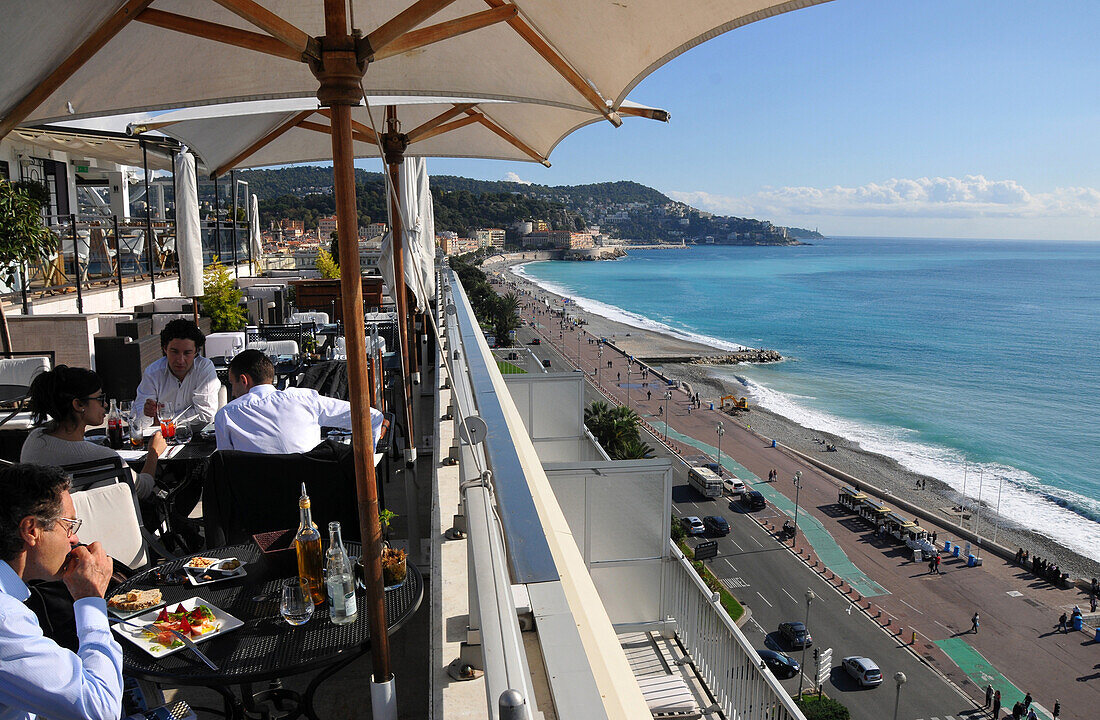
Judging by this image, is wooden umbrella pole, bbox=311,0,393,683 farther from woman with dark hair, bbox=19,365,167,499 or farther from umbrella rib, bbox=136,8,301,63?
woman with dark hair, bbox=19,365,167,499

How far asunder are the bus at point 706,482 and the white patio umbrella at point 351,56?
98.0 ft

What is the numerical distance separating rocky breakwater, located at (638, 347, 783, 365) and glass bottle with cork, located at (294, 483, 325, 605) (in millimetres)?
54506

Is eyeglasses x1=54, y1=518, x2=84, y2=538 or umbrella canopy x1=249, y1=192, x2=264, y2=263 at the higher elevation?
umbrella canopy x1=249, y1=192, x2=264, y2=263

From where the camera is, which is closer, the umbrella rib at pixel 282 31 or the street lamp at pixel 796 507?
the umbrella rib at pixel 282 31

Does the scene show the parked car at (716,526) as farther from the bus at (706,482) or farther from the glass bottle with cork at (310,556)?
the glass bottle with cork at (310,556)

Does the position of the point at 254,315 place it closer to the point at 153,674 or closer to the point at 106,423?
the point at 106,423

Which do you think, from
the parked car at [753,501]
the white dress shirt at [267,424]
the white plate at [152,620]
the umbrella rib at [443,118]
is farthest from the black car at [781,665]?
the white plate at [152,620]

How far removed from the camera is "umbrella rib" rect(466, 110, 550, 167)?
4.15 metres

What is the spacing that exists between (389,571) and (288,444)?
4.28 ft

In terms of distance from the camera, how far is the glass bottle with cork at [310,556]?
179 cm

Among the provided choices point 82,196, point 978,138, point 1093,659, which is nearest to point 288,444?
point 82,196

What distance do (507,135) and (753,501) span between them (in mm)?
28071

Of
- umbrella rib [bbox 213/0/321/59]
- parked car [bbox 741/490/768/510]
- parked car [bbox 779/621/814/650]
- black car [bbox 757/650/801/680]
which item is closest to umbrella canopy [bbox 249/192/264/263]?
black car [bbox 757/650/801/680]

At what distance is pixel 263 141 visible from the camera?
418 centimetres
